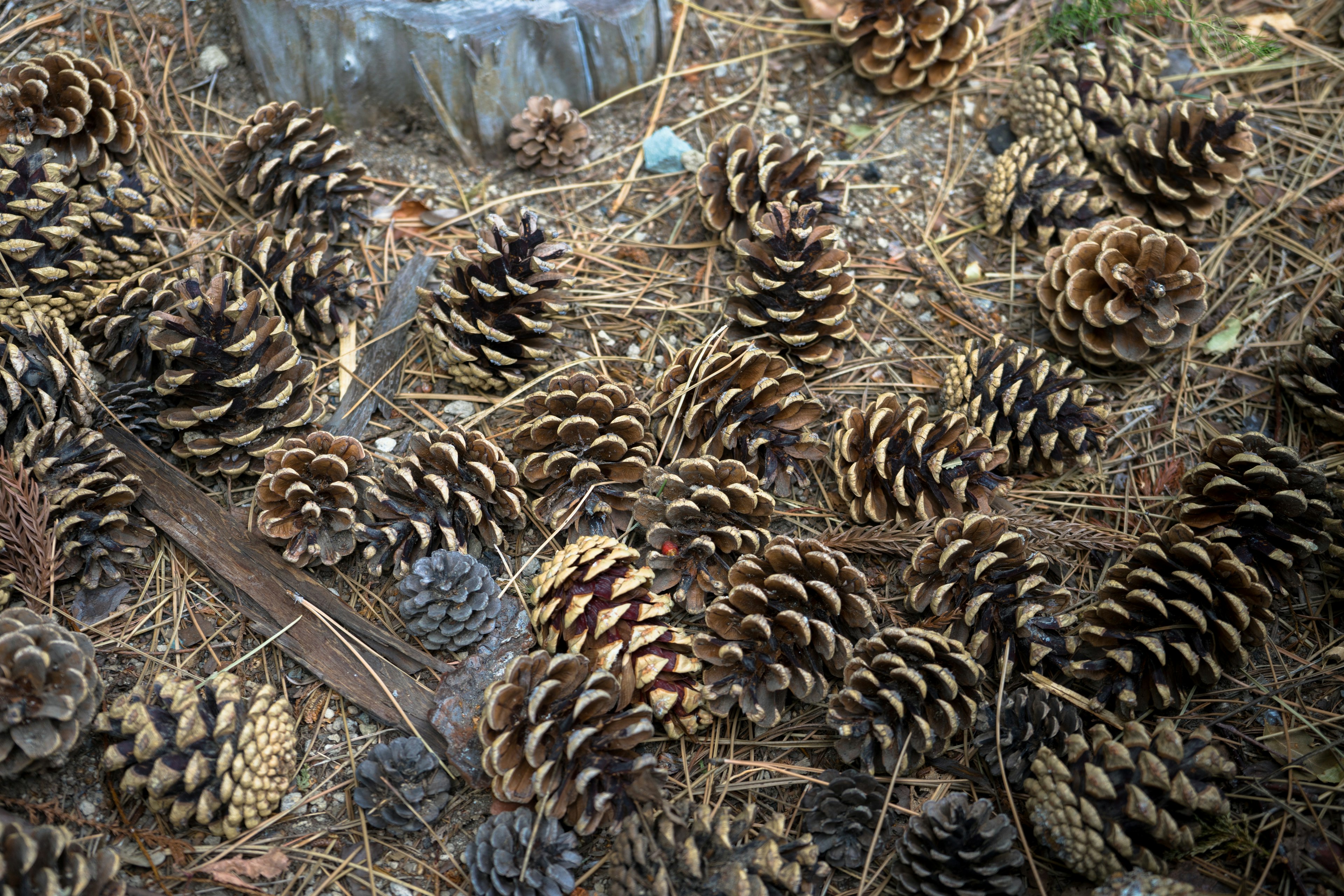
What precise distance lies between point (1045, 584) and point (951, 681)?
41cm

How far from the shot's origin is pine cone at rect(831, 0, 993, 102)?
283 cm

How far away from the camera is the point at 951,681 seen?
6.10 feet

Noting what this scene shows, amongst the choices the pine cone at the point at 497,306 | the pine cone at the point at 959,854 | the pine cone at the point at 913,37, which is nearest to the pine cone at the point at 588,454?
the pine cone at the point at 497,306

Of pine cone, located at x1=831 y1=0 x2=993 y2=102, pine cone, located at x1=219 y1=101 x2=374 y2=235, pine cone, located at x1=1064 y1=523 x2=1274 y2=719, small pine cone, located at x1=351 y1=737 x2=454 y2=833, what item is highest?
pine cone, located at x1=219 y1=101 x2=374 y2=235

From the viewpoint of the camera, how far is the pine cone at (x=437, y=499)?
2.09m

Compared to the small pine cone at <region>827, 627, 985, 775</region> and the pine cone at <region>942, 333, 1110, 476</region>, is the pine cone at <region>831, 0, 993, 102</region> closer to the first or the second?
the pine cone at <region>942, 333, 1110, 476</region>

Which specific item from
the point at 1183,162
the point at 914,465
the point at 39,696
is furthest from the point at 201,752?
the point at 1183,162

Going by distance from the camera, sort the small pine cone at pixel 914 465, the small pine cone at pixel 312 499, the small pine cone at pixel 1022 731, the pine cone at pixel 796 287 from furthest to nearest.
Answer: the pine cone at pixel 796 287 < the small pine cone at pixel 914 465 < the small pine cone at pixel 312 499 < the small pine cone at pixel 1022 731

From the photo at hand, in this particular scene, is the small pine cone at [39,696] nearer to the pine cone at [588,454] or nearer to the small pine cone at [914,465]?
the pine cone at [588,454]

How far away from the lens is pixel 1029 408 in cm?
230

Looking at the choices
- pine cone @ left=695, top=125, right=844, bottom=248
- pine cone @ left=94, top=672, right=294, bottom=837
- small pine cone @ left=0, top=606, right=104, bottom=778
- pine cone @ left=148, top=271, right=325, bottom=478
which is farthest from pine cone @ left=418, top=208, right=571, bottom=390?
small pine cone @ left=0, top=606, right=104, bottom=778

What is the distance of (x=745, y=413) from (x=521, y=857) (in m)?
1.20

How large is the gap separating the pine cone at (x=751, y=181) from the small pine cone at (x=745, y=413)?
0.49 metres

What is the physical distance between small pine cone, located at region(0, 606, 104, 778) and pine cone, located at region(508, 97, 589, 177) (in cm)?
189
